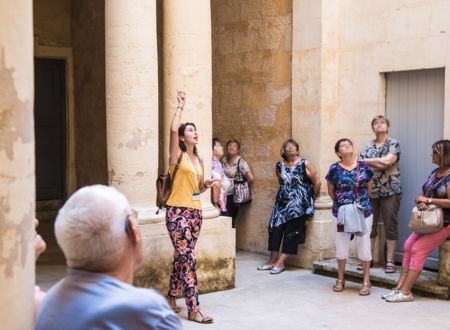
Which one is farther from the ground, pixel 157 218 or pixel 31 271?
pixel 31 271

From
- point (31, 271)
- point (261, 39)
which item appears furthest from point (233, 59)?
point (31, 271)

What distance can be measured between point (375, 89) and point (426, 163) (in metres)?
1.10

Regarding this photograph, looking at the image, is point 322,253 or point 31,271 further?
point 322,253

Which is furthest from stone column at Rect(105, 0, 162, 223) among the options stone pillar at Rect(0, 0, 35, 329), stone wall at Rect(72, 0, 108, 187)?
stone pillar at Rect(0, 0, 35, 329)

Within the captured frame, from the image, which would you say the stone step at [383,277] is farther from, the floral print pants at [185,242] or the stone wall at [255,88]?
the floral print pants at [185,242]

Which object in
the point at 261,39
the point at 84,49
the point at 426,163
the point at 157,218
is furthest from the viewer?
the point at 84,49

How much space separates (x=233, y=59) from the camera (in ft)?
35.3

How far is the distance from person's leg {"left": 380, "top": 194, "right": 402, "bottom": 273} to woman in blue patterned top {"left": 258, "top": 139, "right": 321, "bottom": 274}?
0.99 metres

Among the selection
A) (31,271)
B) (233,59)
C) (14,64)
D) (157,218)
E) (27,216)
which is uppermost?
(233,59)

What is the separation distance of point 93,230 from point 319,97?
25.1ft

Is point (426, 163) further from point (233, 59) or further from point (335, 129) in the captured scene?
point (233, 59)

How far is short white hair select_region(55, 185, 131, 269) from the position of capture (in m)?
2.20

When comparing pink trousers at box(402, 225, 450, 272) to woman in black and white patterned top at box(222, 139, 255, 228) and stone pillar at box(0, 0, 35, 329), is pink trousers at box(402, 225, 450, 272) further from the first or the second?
stone pillar at box(0, 0, 35, 329)

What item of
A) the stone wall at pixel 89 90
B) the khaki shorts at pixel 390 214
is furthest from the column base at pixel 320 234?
the stone wall at pixel 89 90
